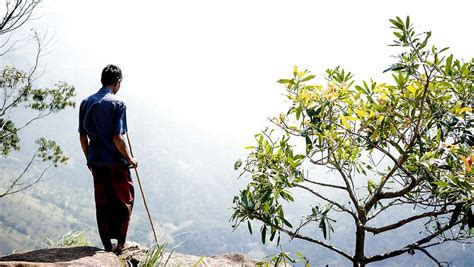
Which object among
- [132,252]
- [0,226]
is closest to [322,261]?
[0,226]

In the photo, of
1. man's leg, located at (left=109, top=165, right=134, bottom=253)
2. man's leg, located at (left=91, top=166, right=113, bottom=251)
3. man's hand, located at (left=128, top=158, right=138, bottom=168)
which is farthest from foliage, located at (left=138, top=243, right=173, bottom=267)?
man's hand, located at (left=128, top=158, right=138, bottom=168)

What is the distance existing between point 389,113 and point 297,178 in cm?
88

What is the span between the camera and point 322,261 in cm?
19288

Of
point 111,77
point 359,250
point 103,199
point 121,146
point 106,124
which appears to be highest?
point 111,77

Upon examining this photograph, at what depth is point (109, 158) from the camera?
471 cm

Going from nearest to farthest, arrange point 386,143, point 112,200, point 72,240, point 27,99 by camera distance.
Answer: point 386,143
point 112,200
point 72,240
point 27,99

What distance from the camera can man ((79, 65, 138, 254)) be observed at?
471 cm

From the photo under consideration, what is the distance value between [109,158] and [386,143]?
2.70 meters

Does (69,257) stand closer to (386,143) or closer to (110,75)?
(110,75)

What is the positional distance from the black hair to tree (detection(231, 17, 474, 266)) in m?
1.72

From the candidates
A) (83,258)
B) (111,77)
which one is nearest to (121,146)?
(111,77)

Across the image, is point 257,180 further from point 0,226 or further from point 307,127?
point 0,226

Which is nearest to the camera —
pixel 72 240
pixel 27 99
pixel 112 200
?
pixel 112 200

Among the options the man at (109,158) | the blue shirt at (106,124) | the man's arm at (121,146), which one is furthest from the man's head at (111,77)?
the man's arm at (121,146)
